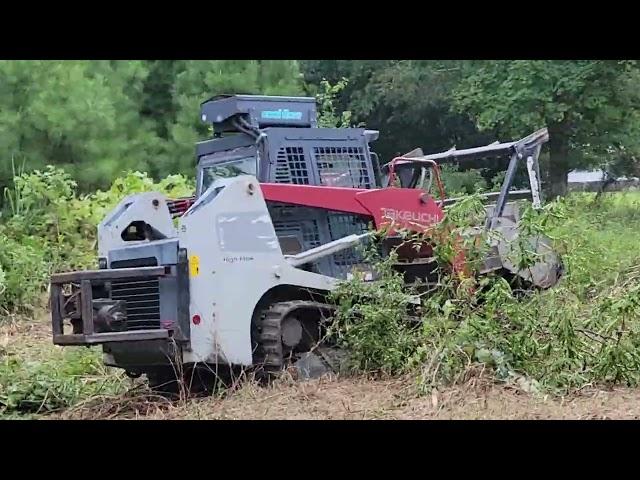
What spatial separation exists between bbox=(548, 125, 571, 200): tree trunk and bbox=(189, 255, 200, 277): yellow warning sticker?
54.6ft

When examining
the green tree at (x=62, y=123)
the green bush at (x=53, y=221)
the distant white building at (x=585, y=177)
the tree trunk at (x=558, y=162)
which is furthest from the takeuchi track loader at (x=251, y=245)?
the distant white building at (x=585, y=177)

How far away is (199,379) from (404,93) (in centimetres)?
1906

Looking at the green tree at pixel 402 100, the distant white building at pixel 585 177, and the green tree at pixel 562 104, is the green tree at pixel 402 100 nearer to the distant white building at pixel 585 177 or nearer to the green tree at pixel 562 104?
the green tree at pixel 562 104

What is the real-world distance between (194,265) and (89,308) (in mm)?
811

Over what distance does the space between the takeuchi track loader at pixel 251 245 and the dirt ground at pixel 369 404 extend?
29 cm

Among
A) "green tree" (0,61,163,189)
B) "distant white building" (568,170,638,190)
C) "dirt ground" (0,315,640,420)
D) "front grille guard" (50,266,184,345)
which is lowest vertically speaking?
"dirt ground" (0,315,640,420)

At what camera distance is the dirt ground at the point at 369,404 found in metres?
6.19

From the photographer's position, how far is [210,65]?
18.8 m

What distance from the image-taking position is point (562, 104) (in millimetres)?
21219

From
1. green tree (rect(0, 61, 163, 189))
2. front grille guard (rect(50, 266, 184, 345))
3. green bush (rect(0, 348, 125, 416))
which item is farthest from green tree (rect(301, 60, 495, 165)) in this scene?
front grille guard (rect(50, 266, 184, 345))

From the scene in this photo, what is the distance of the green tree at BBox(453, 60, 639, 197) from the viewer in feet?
69.1

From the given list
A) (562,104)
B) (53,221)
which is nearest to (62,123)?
(53,221)

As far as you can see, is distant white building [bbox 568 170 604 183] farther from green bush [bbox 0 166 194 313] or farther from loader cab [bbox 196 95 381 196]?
loader cab [bbox 196 95 381 196]
